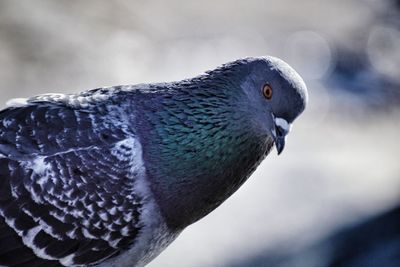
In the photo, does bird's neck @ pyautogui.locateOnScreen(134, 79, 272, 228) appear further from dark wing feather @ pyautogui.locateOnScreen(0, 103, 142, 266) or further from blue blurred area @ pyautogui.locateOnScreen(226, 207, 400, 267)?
blue blurred area @ pyautogui.locateOnScreen(226, 207, 400, 267)

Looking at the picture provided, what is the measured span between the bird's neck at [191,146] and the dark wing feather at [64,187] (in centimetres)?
20

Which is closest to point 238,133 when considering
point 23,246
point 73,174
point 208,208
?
point 208,208

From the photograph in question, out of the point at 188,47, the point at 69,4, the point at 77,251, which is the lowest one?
the point at 77,251

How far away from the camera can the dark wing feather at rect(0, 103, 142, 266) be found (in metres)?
6.83

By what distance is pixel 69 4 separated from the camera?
1315 cm

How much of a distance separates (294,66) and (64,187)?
22.7ft

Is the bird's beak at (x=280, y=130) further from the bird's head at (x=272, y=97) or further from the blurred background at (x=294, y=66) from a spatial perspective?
the blurred background at (x=294, y=66)

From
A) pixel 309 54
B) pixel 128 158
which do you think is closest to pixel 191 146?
pixel 128 158

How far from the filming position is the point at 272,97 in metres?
6.92

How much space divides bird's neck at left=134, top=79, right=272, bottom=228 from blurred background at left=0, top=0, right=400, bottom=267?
2292 mm

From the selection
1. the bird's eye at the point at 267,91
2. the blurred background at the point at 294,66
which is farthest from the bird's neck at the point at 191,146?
the blurred background at the point at 294,66

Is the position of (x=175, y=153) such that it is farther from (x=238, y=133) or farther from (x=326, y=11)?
(x=326, y=11)

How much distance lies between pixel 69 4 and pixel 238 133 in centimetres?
675

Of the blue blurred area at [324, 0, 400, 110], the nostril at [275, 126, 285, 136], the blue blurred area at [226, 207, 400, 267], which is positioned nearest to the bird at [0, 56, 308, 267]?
the nostril at [275, 126, 285, 136]
